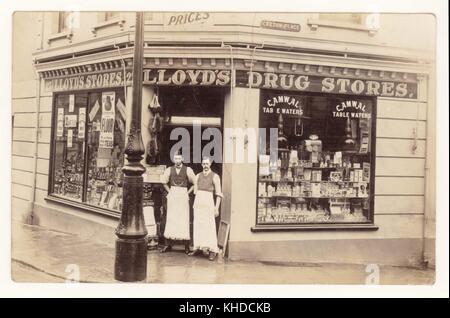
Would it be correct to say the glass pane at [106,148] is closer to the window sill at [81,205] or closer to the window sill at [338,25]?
the window sill at [81,205]

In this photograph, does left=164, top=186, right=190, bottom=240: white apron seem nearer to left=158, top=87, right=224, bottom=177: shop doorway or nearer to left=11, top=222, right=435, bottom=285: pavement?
left=11, top=222, right=435, bottom=285: pavement

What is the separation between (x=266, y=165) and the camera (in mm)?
6719

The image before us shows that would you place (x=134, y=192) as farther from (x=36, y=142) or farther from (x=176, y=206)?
(x=36, y=142)

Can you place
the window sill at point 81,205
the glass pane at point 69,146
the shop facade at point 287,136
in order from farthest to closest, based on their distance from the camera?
the glass pane at point 69,146, the window sill at point 81,205, the shop facade at point 287,136

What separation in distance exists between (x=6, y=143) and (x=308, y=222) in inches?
171

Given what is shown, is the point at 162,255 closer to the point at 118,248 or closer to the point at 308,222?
the point at 118,248

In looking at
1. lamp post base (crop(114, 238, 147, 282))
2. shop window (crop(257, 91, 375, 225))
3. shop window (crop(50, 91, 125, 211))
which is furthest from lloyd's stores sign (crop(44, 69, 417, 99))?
lamp post base (crop(114, 238, 147, 282))

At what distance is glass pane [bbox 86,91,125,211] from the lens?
700cm

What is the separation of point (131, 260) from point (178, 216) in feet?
4.12

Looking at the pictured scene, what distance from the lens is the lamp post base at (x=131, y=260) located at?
18.3 ft

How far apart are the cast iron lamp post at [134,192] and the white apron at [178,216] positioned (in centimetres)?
109

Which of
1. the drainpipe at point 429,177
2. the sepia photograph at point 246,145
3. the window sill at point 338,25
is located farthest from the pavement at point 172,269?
the window sill at point 338,25

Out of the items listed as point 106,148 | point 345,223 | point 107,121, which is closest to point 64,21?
point 107,121
